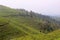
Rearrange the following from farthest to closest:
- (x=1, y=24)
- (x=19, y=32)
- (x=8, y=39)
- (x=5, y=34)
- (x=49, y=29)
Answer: (x=49, y=29), (x=1, y=24), (x=19, y=32), (x=5, y=34), (x=8, y=39)

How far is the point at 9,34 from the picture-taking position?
112m

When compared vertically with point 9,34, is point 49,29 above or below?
below

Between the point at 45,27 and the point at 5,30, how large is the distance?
8061 centimetres

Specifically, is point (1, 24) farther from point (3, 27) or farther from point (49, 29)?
point (49, 29)

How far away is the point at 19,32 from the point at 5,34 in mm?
12228

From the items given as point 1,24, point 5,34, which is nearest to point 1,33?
point 5,34

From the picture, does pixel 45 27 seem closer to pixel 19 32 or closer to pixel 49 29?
pixel 49 29

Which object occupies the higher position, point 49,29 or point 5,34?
point 5,34

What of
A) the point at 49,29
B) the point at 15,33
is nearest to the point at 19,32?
the point at 15,33

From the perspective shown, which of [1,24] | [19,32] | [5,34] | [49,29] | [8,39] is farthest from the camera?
[49,29]

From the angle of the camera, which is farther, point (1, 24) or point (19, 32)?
point (1, 24)

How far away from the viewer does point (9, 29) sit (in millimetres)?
118875

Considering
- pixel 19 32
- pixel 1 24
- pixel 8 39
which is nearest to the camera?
pixel 8 39

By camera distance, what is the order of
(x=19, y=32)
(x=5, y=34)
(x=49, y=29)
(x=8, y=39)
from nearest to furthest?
(x=8, y=39) < (x=5, y=34) < (x=19, y=32) < (x=49, y=29)
